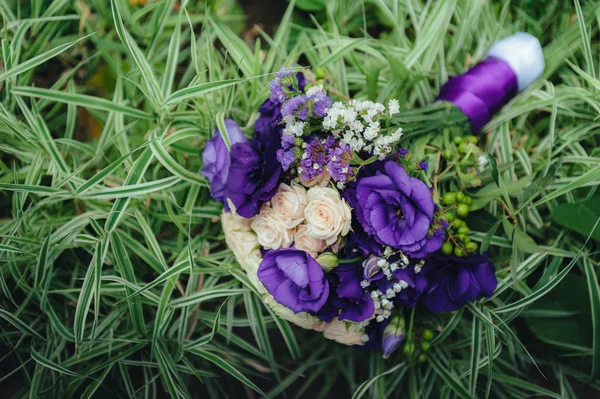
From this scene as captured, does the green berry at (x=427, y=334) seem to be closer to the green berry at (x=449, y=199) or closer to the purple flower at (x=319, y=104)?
the green berry at (x=449, y=199)

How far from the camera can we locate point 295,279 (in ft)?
2.33

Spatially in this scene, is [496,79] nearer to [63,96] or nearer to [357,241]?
[357,241]

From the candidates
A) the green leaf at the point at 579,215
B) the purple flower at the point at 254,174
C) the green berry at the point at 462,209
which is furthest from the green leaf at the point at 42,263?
the green leaf at the point at 579,215

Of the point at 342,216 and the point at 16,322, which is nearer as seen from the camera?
the point at 342,216

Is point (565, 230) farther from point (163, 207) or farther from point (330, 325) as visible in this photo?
point (163, 207)

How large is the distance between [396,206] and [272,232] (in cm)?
21

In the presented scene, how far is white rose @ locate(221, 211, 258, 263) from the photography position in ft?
2.72

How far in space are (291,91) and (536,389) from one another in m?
0.76

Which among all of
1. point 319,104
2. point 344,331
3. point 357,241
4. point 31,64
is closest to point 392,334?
point 344,331

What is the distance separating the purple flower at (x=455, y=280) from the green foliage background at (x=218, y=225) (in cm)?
6

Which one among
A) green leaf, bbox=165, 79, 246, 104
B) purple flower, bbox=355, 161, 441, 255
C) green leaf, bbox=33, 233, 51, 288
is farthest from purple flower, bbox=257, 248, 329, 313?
green leaf, bbox=33, 233, 51, 288

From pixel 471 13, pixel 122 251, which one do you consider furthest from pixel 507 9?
pixel 122 251

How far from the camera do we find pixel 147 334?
3.15 ft

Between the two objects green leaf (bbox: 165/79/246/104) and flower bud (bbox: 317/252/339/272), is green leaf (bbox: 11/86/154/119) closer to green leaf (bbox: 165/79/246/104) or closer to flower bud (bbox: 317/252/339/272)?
green leaf (bbox: 165/79/246/104)
